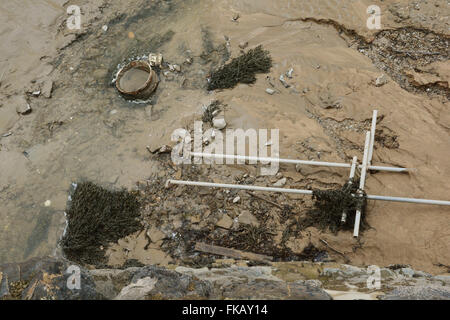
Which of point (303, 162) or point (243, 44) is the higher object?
point (243, 44)

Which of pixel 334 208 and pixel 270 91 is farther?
pixel 270 91

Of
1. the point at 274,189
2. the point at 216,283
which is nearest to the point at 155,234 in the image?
the point at 216,283

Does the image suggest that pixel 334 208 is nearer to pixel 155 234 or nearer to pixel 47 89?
pixel 155 234

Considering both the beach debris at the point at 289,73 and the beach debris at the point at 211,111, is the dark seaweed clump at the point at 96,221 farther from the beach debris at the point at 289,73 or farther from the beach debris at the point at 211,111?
the beach debris at the point at 289,73

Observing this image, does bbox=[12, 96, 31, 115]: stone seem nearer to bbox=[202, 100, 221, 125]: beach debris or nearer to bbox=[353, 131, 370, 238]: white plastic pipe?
bbox=[202, 100, 221, 125]: beach debris

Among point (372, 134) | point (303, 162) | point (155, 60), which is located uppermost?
point (155, 60)

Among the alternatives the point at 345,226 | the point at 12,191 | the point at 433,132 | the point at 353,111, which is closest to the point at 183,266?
the point at 345,226
